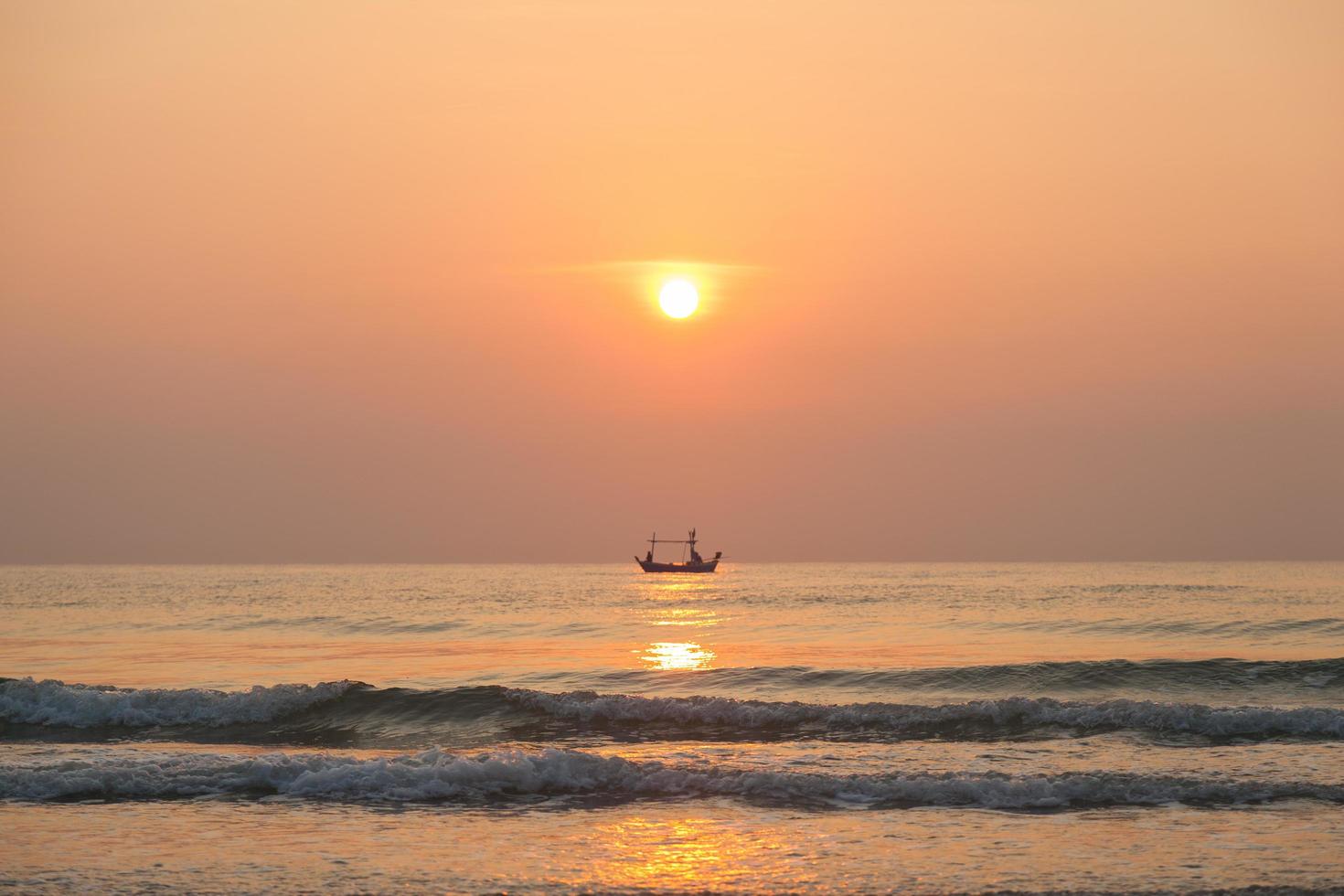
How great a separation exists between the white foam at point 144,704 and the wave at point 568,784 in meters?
7.51

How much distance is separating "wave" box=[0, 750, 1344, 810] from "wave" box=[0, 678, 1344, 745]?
5459 mm

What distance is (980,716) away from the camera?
2536cm

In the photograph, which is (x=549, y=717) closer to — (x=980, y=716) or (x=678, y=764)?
(x=678, y=764)

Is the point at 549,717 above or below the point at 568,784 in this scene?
below

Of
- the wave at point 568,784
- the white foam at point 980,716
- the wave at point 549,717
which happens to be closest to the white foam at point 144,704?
the wave at point 549,717

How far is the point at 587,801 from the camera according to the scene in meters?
17.7

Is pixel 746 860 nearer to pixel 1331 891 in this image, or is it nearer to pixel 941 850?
pixel 941 850

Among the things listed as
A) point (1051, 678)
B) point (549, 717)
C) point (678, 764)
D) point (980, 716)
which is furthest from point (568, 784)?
point (1051, 678)

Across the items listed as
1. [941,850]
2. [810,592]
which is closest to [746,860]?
[941,850]

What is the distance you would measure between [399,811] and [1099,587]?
3402 inches

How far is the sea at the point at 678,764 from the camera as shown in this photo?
1370 centimetres

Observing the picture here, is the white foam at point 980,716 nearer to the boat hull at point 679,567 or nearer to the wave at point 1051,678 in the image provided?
the wave at point 1051,678

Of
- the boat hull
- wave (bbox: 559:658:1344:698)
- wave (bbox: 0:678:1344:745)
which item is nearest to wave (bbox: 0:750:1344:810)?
wave (bbox: 0:678:1344:745)

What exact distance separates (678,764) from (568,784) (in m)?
2.19
